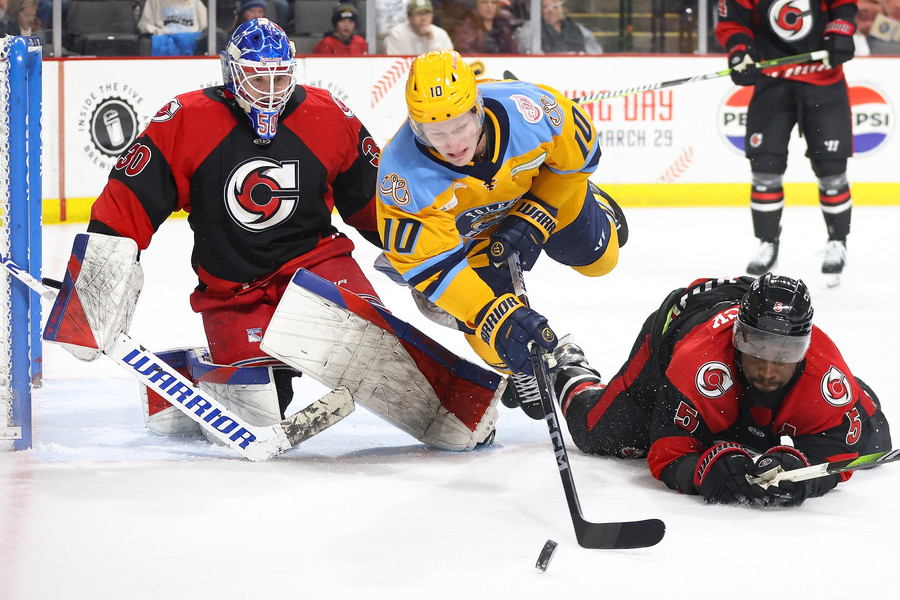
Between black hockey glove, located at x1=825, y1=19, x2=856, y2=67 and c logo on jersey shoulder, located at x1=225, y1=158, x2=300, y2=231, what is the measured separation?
3.19 meters

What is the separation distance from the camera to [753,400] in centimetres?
231

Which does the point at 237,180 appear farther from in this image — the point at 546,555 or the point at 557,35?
the point at 557,35

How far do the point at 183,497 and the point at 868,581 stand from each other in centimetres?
129

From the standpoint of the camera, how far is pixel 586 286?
516 centimetres

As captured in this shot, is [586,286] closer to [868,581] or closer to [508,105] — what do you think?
[508,105]

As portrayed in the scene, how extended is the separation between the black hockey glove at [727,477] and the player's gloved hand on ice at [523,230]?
0.78 meters

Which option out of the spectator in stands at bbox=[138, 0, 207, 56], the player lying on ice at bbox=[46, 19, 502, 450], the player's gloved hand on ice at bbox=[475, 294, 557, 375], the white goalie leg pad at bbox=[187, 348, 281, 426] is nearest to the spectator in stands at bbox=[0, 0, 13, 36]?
the spectator in stands at bbox=[138, 0, 207, 56]

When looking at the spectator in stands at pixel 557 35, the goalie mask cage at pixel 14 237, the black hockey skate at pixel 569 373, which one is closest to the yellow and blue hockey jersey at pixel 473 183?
the black hockey skate at pixel 569 373

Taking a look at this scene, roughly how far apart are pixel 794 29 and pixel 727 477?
12.0 feet

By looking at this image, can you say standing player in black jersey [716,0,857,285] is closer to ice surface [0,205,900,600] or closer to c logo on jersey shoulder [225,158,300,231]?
ice surface [0,205,900,600]

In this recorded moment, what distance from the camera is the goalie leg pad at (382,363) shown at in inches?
105

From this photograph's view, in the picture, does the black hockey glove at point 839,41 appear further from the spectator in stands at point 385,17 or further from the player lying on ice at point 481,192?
the spectator in stands at point 385,17

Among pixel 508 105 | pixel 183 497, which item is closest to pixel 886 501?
pixel 508 105

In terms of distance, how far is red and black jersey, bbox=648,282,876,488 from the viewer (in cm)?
228
